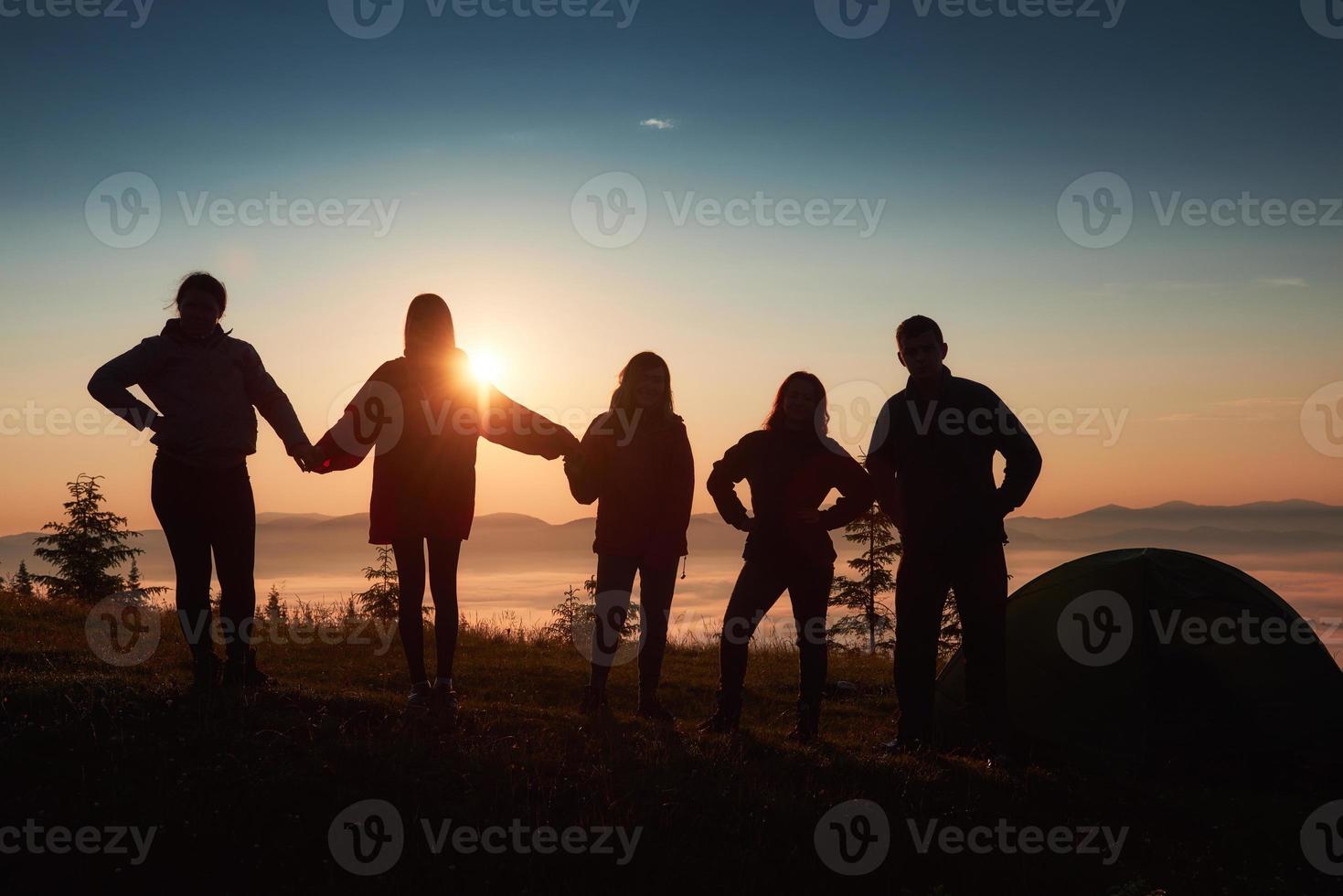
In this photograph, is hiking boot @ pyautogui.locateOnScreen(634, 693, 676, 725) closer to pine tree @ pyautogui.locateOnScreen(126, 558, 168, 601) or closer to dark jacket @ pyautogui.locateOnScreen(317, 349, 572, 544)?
dark jacket @ pyautogui.locateOnScreen(317, 349, 572, 544)

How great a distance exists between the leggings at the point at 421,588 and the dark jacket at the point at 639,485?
50.8 inches

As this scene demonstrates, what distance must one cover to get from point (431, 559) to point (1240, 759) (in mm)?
7087

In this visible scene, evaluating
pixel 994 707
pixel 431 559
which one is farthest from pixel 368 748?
pixel 994 707

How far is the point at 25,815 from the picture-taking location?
5359 millimetres

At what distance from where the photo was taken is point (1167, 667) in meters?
8.20

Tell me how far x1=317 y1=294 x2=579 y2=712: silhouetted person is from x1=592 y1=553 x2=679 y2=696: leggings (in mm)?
1252

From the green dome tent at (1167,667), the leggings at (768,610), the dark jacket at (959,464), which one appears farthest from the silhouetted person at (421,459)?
the green dome tent at (1167,667)

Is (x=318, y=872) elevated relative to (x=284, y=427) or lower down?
lower down

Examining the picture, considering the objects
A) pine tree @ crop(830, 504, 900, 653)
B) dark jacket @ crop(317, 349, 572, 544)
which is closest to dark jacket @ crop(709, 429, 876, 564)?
dark jacket @ crop(317, 349, 572, 544)

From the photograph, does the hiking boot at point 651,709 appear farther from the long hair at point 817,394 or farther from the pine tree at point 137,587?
the pine tree at point 137,587

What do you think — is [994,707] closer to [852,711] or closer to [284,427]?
[852,711]

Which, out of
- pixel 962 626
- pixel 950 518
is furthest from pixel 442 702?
pixel 950 518

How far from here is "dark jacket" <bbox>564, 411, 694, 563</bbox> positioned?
26.6 feet

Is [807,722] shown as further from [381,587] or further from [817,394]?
[381,587]
